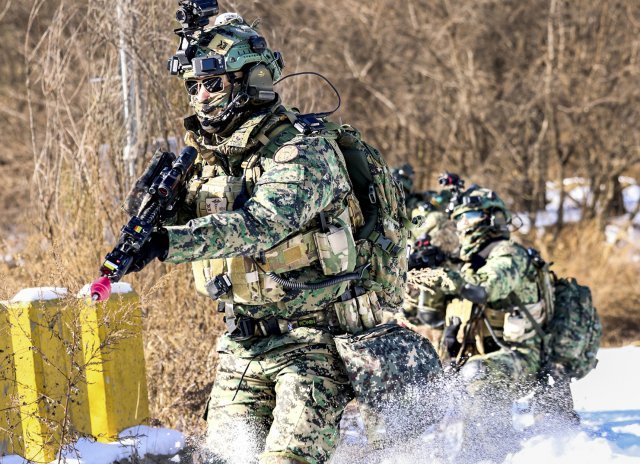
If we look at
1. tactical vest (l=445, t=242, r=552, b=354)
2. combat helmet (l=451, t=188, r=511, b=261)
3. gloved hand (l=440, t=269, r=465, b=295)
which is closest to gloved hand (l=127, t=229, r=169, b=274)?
gloved hand (l=440, t=269, r=465, b=295)

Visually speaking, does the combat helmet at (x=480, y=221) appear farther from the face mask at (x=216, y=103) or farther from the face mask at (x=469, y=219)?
the face mask at (x=216, y=103)

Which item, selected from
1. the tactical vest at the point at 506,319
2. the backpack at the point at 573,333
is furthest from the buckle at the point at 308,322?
the backpack at the point at 573,333

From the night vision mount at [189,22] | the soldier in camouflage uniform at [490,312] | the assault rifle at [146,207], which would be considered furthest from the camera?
the soldier in camouflage uniform at [490,312]

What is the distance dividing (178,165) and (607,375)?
20.3 feet

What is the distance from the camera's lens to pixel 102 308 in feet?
16.9

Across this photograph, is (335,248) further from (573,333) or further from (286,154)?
(573,333)

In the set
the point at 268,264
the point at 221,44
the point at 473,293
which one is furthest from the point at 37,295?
the point at 473,293

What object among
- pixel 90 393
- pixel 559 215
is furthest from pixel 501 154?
pixel 90 393

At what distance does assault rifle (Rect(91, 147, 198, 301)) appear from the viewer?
11.2 ft

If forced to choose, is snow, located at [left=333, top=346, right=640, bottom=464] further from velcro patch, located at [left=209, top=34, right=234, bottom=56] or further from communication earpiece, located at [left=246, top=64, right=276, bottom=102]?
velcro patch, located at [left=209, top=34, right=234, bottom=56]

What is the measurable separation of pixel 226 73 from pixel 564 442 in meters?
3.32

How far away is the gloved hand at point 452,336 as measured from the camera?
292 inches

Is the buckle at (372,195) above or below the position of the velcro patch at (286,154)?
below

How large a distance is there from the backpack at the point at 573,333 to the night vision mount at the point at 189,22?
4.10 m
